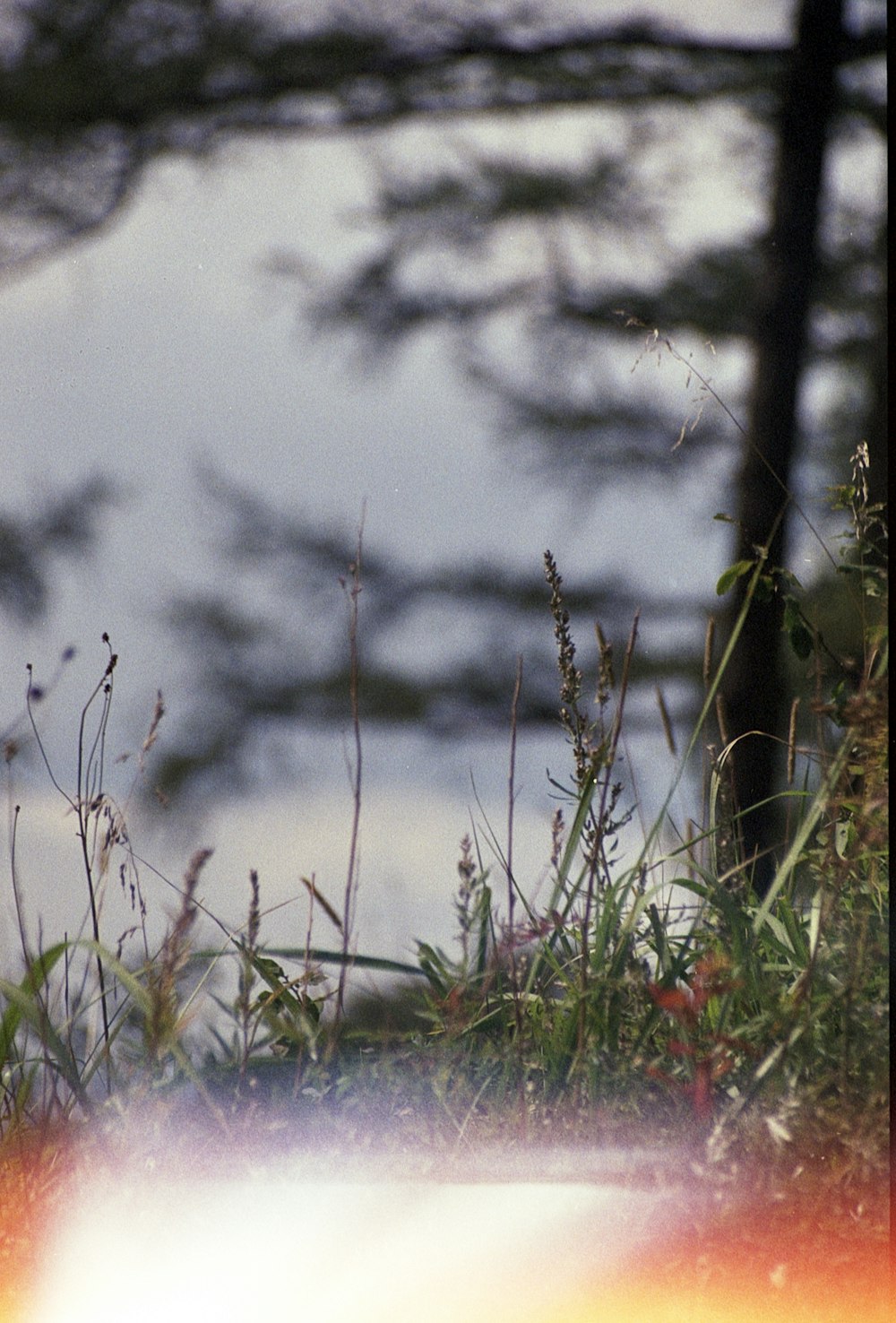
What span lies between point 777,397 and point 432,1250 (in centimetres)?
111

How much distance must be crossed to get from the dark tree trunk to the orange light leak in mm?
494

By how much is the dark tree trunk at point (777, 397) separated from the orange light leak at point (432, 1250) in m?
0.49

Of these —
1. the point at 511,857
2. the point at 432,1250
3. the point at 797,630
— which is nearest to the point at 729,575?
the point at 797,630

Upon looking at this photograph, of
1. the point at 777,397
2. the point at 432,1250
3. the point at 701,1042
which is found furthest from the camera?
the point at 777,397

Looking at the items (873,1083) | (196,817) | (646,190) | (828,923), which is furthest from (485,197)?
(873,1083)

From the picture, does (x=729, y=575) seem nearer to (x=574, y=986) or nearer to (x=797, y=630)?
(x=797, y=630)

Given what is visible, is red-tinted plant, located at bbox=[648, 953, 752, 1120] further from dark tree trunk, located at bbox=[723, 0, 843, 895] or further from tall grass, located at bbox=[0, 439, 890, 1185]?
dark tree trunk, located at bbox=[723, 0, 843, 895]

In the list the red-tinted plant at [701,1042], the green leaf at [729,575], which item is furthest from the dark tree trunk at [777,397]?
the red-tinted plant at [701,1042]

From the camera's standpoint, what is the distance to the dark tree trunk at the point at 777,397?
1.23 m

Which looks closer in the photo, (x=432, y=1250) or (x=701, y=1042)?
(x=432, y=1250)

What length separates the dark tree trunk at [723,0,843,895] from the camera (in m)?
1.23

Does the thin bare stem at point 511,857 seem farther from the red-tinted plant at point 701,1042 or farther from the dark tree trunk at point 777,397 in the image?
the dark tree trunk at point 777,397

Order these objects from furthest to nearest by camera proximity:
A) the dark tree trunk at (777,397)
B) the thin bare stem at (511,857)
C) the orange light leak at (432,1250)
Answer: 1. the dark tree trunk at (777,397)
2. the thin bare stem at (511,857)
3. the orange light leak at (432,1250)

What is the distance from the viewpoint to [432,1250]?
712 millimetres
